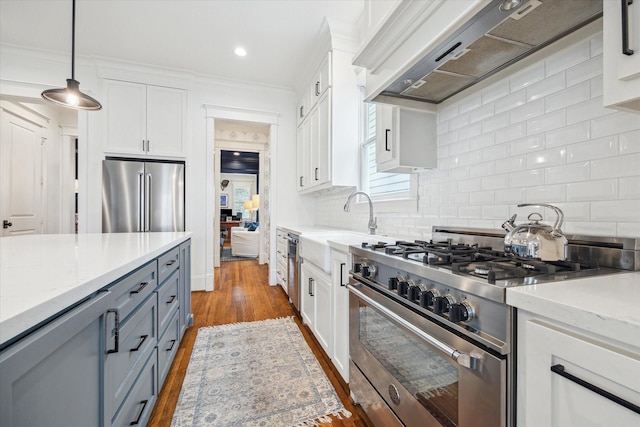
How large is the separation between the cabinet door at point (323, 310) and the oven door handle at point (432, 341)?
1.94ft

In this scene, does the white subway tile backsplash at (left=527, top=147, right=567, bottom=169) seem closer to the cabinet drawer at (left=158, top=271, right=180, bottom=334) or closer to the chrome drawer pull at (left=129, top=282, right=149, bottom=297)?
the chrome drawer pull at (left=129, top=282, right=149, bottom=297)

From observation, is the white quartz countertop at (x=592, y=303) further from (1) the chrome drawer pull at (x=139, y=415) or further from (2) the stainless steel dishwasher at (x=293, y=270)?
(2) the stainless steel dishwasher at (x=293, y=270)

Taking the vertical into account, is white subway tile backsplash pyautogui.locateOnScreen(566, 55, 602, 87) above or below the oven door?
above

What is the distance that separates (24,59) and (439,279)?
4.92 m

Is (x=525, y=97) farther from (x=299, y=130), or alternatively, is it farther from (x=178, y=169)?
(x=178, y=169)

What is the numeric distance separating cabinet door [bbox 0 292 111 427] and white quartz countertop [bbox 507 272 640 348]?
1048 millimetres

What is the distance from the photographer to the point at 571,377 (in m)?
0.58

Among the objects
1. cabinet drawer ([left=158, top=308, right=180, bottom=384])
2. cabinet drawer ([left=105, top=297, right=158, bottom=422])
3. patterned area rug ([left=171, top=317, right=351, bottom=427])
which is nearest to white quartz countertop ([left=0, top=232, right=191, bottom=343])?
cabinet drawer ([left=105, top=297, right=158, bottom=422])

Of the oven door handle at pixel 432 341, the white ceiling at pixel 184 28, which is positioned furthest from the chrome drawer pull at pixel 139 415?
the white ceiling at pixel 184 28

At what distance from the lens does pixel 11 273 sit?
2.83ft

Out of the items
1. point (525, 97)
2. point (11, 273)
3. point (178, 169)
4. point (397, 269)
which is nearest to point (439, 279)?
point (397, 269)

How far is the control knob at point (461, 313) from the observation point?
800mm

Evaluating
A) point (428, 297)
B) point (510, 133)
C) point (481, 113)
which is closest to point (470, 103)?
point (481, 113)

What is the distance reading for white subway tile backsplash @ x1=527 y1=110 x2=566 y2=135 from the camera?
1135mm
